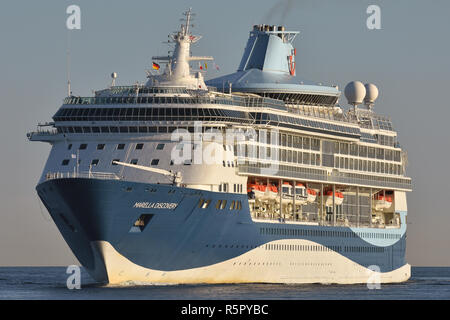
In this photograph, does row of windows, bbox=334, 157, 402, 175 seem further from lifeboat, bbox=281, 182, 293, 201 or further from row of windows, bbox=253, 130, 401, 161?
lifeboat, bbox=281, 182, 293, 201

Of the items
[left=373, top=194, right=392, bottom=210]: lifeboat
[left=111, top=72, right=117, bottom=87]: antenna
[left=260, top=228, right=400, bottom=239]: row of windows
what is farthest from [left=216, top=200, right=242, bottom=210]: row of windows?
[left=373, top=194, right=392, bottom=210]: lifeboat

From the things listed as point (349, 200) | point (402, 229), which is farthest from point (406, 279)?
point (349, 200)

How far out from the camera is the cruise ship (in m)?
75.0

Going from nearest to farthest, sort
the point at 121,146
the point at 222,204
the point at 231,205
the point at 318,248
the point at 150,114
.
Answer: the point at 222,204
the point at 231,205
the point at 150,114
the point at 121,146
the point at 318,248

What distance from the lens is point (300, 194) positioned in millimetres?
88250

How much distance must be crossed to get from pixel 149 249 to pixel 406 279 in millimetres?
32857

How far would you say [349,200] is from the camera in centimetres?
9488

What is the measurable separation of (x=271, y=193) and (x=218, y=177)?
6202mm

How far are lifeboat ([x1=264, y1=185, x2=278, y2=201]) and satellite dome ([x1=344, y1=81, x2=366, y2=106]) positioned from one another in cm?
1552

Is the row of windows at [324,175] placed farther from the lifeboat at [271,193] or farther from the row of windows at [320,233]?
the row of windows at [320,233]

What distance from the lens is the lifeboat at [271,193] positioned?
84.4 meters

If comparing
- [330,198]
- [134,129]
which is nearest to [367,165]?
[330,198]

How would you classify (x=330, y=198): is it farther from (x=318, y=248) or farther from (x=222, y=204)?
(x=222, y=204)
